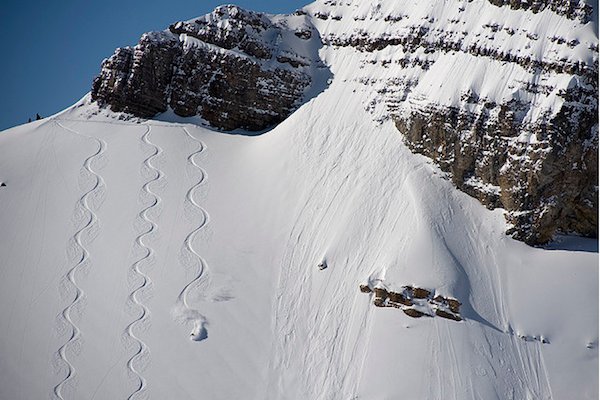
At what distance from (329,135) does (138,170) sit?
9.77 meters

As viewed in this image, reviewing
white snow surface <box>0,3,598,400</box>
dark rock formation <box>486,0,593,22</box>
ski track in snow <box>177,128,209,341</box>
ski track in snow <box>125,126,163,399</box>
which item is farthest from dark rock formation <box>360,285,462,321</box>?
dark rock formation <box>486,0,593,22</box>

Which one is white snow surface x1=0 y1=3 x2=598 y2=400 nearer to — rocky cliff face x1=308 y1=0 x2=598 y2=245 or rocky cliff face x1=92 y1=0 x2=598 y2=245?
rocky cliff face x1=308 y1=0 x2=598 y2=245

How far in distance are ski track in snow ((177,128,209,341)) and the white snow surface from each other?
0.27 feet

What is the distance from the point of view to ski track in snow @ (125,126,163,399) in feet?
124

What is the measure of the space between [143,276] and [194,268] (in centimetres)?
226

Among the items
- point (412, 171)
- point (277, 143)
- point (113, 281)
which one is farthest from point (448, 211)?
point (113, 281)

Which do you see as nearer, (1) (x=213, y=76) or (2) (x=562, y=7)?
(2) (x=562, y=7)

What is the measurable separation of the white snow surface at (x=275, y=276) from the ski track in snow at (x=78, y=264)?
0.09 meters

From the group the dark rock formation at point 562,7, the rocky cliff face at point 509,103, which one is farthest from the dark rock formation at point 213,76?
the dark rock formation at point 562,7

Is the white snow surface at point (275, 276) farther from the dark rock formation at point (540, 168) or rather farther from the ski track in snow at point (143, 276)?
the dark rock formation at point (540, 168)

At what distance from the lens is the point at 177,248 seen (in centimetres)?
4366

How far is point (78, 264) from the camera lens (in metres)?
42.7

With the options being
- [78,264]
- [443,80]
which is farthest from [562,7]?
[78,264]

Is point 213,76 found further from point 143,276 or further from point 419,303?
point 419,303
